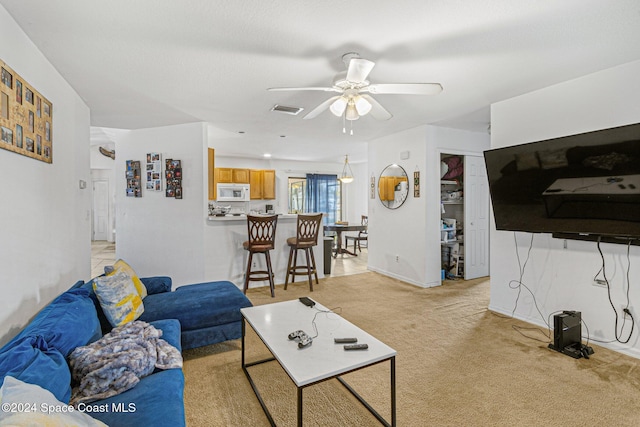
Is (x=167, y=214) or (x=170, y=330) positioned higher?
(x=167, y=214)

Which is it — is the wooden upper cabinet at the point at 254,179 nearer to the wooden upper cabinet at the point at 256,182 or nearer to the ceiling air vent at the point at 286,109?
the wooden upper cabinet at the point at 256,182

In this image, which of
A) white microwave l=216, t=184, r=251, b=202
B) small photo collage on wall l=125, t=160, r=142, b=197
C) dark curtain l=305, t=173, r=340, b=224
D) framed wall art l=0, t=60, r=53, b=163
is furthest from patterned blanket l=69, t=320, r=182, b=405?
dark curtain l=305, t=173, r=340, b=224

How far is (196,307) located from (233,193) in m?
5.00

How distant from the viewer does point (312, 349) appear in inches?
67.4

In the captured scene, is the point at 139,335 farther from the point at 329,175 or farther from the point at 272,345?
the point at 329,175

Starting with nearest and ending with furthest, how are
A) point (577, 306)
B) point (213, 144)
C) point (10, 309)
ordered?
point (10, 309) < point (577, 306) < point (213, 144)

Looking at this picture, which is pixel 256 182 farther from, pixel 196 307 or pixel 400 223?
pixel 196 307

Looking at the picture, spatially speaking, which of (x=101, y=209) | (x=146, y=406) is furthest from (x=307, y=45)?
(x=101, y=209)

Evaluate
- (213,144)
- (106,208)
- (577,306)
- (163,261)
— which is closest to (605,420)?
(577,306)

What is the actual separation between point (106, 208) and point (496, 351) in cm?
947

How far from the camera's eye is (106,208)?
8.29 m

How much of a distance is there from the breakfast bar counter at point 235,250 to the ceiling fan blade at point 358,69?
286 cm

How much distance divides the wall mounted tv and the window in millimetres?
5501

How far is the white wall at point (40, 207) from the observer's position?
171 centimetres
